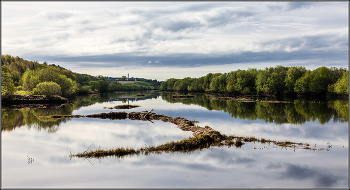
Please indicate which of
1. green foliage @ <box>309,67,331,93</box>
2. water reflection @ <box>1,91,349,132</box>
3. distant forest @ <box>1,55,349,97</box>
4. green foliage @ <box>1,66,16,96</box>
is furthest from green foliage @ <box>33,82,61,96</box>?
green foliage @ <box>309,67,331,93</box>

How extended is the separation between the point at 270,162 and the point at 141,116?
85.3ft

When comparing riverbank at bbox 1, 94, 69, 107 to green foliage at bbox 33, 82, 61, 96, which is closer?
riverbank at bbox 1, 94, 69, 107

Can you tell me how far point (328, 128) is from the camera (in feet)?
101

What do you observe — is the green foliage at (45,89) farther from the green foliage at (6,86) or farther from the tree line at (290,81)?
the tree line at (290,81)

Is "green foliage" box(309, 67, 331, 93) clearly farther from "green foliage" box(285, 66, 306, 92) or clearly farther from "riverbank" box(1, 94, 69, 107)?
"riverbank" box(1, 94, 69, 107)

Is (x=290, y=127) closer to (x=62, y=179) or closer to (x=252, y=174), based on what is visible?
(x=252, y=174)

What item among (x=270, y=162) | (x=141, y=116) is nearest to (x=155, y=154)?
(x=270, y=162)

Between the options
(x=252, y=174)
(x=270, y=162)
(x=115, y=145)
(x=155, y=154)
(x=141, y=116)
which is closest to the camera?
(x=252, y=174)

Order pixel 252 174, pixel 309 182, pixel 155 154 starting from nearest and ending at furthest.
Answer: pixel 309 182, pixel 252 174, pixel 155 154

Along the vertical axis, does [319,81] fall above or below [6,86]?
above

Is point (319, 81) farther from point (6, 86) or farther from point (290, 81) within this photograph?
point (6, 86)

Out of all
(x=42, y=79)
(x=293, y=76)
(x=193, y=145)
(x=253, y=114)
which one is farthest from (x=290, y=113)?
(x=42, y=79)

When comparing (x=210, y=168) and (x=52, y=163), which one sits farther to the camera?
(x=52, y=163)

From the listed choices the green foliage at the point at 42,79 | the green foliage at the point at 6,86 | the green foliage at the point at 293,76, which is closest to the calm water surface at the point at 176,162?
the green foliage at the point at 6,86
